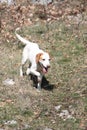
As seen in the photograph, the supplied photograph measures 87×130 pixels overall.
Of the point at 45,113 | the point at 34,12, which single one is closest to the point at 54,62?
the point at 45,113

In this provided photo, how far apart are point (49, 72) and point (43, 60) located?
1.84 meters

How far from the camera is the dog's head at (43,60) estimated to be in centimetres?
1036

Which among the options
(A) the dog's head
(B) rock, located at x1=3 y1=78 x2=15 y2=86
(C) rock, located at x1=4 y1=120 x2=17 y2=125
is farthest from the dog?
(C) rock, located at x1=4 y1=120 x2=17 y2=125

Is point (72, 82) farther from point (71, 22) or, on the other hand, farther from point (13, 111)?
point (71, 22)

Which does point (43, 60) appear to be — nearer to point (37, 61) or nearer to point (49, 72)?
point (37, 61)

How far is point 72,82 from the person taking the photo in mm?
11406

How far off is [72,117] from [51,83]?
234 cm

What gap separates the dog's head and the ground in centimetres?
72

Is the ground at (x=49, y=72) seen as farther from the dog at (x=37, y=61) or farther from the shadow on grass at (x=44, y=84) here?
the dog at (x=37, y=61)

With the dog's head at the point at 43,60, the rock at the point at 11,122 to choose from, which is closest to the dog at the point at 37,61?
the dog's head at the point at 43,60

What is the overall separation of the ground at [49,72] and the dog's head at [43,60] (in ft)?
2.35

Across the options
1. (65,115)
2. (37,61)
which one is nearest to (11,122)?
(65,115)

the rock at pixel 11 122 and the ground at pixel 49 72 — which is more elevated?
the rock at pixel 11 122

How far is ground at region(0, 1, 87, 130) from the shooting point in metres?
9.49
